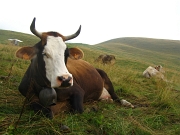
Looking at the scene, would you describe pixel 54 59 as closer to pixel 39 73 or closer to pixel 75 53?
pixel 39 73

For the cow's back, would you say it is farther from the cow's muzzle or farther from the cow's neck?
the cow's muzzle

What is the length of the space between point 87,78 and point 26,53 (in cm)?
196

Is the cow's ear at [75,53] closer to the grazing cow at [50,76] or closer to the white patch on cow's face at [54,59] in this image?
the grazing cow at [50,76]

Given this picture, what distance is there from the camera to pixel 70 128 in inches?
130

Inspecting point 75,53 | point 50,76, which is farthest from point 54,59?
point 75,53

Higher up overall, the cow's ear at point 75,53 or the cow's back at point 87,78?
the cow's ear at point 75,53

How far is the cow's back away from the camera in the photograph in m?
5.33

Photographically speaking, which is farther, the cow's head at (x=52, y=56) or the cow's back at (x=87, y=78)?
the cow's back at (x=87, y=78)

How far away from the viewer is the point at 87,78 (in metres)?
5.66

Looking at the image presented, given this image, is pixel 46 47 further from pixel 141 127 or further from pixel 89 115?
pixel 141 127

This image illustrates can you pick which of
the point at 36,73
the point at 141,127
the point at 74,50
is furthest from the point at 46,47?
the point at 141,127

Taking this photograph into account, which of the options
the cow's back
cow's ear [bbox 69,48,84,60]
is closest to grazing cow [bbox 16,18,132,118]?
cow's ear [bbox 69,48,84,60]

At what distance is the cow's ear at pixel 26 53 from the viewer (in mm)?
4006

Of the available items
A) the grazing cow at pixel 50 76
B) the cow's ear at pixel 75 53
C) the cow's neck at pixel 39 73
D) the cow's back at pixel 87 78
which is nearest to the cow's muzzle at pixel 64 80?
the grazing cow at pixel 50 76
